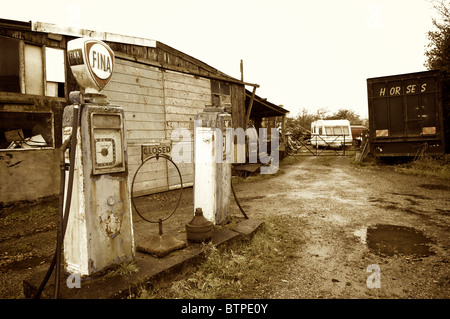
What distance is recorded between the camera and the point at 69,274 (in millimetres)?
3012

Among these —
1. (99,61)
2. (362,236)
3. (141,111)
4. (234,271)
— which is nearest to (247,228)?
(234,271)

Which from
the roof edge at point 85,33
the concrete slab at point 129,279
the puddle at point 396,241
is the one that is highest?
the roof edge at point 85,33

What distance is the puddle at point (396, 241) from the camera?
427 centimetres

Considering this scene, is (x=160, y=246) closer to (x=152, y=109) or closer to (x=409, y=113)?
(x=152, y=109)

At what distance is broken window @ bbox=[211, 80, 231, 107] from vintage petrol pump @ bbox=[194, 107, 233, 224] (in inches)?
268

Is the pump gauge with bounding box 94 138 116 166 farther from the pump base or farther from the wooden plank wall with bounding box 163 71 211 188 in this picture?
the wooden plank wall with bounding box 163 71 211 188

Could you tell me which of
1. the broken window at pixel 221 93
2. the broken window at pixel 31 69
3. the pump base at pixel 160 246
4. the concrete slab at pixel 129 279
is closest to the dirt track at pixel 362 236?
the concrete slab at pixel 129 279

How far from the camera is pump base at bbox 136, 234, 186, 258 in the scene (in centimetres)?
355

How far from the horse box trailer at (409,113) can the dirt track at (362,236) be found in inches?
96.9

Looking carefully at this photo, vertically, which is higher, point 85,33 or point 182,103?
point 85,33

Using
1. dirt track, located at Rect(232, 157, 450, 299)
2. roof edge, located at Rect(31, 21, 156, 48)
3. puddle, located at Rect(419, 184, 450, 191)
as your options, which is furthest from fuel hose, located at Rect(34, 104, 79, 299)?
puddle, located at Rect(419, 184, 450, 191)

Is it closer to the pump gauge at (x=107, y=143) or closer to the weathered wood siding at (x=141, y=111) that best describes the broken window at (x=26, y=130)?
the weathered wood siding at (x=141, y=111)

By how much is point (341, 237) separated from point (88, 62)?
430 centimetres

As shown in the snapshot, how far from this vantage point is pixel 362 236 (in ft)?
16.2
